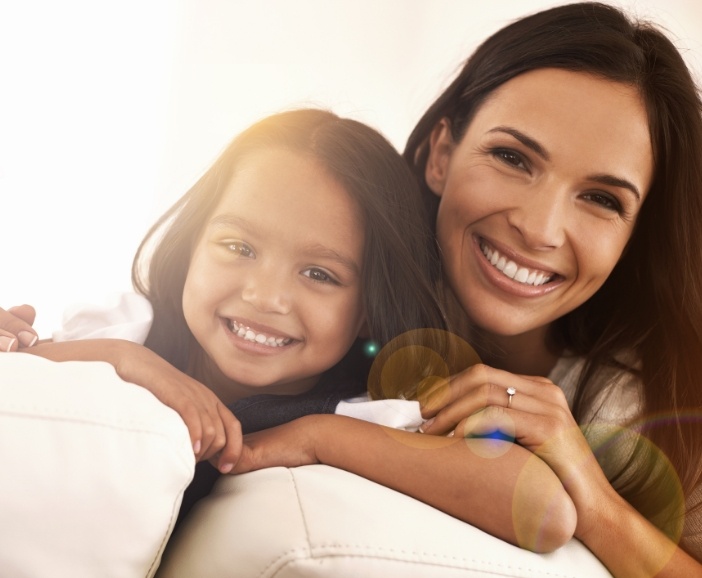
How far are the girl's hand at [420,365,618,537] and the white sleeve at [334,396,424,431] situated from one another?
2cm

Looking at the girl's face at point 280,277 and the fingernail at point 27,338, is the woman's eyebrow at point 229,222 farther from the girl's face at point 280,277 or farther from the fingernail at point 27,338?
the fingernail at point 27,338

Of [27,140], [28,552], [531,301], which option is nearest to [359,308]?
[531,301]

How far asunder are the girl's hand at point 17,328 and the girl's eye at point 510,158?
84cm

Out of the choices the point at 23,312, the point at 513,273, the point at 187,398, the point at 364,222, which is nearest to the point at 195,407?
the point at 187,398

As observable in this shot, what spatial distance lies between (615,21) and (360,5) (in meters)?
1.75

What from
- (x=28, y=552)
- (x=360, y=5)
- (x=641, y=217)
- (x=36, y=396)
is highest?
(x=360, y=5)

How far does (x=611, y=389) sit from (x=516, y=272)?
0.92 ft

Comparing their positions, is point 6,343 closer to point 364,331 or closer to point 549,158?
point 364,331

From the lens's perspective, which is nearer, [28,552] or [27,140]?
[28,552]

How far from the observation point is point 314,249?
1.17 meters

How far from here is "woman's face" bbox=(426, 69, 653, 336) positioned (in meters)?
1.26

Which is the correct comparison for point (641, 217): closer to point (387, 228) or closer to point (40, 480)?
point (387, 228)

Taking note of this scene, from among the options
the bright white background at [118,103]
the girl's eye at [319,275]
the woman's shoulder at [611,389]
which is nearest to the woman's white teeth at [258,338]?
the girl's eye at [319,275]

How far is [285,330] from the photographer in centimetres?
118
